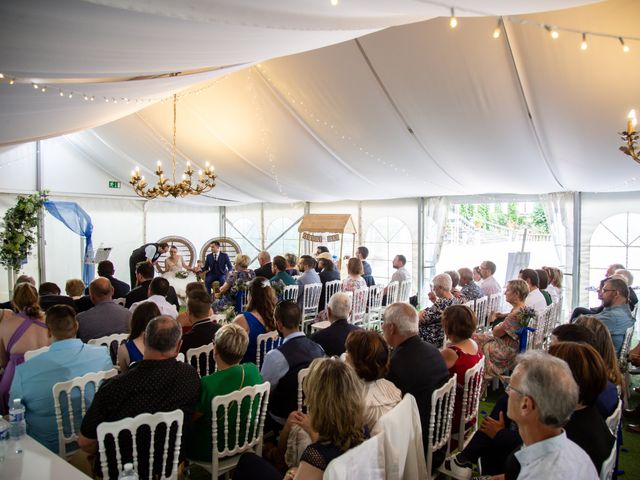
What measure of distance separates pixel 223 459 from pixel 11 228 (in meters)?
8.48

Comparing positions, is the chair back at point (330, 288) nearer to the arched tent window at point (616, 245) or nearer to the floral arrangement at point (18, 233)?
the arched tent window at point (616, 245)

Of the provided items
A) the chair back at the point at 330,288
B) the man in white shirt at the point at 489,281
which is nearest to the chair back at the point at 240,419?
the chair back at the point at 330,288

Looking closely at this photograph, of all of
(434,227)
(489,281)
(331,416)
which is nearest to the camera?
(331,416)

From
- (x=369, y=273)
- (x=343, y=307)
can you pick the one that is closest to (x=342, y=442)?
(x=343, y=307)

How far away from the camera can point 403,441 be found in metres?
2.02

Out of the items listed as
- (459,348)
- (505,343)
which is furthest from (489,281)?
(459,348)

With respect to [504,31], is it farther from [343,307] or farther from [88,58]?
[88,58]

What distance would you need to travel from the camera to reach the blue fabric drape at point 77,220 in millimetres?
10062

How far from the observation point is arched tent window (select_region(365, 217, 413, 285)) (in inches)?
381

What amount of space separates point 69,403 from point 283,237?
9869mm

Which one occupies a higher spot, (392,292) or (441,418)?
(392,292)

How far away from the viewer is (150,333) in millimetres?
2332

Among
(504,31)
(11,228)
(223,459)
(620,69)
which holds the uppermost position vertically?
(504,31)

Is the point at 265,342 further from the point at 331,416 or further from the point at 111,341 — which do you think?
the point at 331,416
